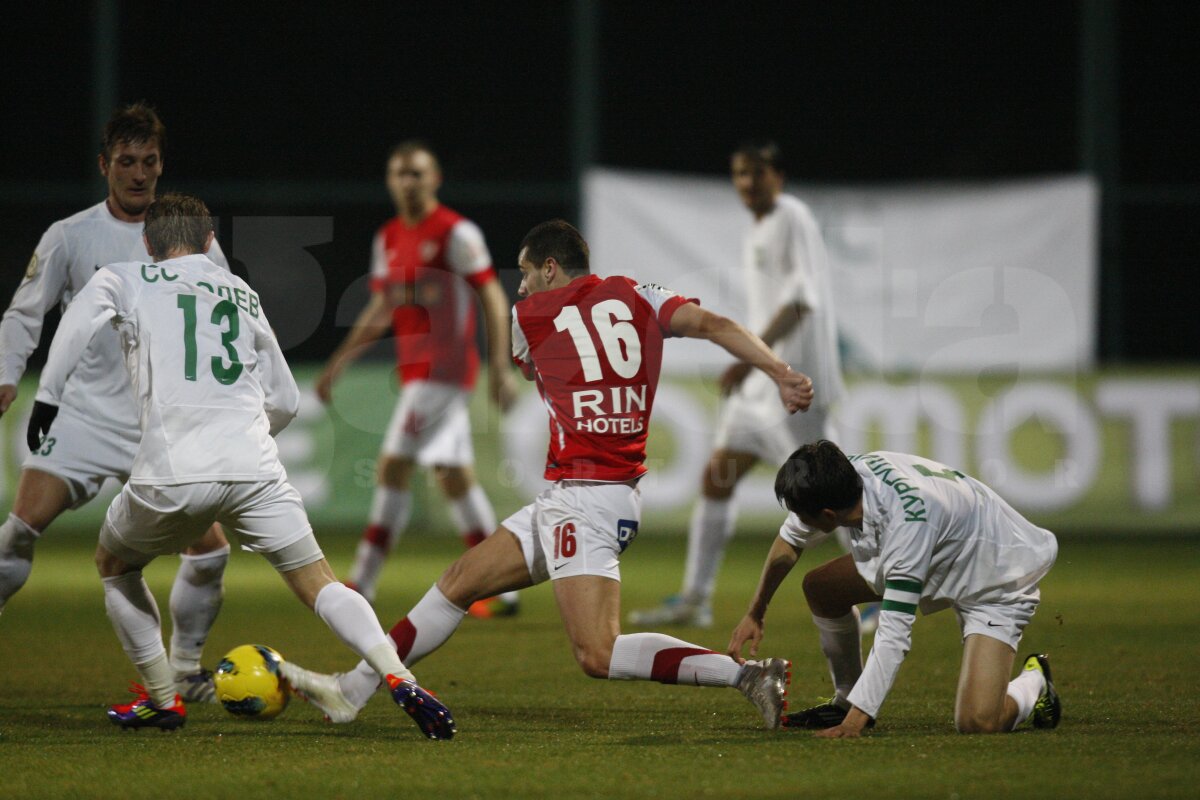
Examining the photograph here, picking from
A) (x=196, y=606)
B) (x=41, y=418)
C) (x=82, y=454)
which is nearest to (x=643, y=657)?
(x=196, y=606)

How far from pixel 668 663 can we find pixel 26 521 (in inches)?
95.6

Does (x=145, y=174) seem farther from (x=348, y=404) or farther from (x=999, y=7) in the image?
(x=999, y=7)

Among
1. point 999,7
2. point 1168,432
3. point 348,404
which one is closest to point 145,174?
point 348,404

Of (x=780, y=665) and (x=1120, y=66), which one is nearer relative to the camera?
(x=780, y=665)

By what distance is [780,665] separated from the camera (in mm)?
5266

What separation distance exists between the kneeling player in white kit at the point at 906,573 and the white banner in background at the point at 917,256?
25.5ft

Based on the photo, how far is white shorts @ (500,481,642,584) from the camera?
17.9 ft

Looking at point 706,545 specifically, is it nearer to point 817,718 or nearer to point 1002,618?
point 817,718

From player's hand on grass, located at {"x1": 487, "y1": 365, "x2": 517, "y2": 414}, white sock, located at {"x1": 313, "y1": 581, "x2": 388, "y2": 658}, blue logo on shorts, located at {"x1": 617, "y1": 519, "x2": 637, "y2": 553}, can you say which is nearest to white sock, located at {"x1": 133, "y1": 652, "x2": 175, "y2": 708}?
white sock, located at {"x1": 313, "y1": 581, "x2": 388, "y2": 658}

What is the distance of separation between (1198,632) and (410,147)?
16.8ft

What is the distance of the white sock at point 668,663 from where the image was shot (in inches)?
207

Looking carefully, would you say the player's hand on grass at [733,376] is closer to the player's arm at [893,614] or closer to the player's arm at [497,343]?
the player's arm at [497,343]

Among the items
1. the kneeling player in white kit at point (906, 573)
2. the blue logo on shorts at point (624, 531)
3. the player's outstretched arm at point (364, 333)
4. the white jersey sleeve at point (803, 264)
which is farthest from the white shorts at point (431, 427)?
the kneeling player in white kit at point (906, 573)

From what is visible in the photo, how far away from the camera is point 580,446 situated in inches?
220
